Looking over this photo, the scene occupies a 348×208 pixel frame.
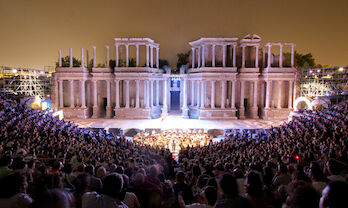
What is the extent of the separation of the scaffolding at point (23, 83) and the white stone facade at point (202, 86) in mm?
3487

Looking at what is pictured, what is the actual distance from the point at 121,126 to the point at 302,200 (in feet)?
104

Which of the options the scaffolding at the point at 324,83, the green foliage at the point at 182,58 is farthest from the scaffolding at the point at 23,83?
the scaffolding at the point at 324,83

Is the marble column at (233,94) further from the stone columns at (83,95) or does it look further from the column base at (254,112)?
the stone columns at (83,95)

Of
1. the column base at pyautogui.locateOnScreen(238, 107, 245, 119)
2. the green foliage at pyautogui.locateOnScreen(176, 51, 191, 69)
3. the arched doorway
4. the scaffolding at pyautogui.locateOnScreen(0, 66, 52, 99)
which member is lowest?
the column base at pyautogui.locateOnScreen(238, 107, 245, 119)

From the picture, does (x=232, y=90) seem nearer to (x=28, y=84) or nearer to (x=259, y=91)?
(x=259, y=91)

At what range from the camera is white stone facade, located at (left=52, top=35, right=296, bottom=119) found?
41625 mm

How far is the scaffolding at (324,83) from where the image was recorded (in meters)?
36.5

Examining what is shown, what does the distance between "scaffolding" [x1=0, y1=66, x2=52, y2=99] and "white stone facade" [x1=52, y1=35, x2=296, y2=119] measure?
11.4 ft

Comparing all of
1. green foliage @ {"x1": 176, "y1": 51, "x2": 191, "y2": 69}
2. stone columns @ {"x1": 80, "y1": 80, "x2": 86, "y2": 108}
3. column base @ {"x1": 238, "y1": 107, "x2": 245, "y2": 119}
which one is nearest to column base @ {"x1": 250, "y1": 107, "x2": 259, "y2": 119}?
column base @ {"x1": 238, "y1": 107, "x2": 245, "y2": 119}

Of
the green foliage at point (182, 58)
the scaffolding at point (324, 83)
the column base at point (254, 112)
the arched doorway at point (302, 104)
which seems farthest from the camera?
the green foliage at point (182, 58)

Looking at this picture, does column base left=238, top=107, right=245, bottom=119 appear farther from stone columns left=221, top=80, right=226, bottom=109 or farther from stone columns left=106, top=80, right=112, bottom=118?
stone columns left=106, top=80, right=112, bottom=118

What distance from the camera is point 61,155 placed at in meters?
12.2

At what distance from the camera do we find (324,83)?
4338 centimetres

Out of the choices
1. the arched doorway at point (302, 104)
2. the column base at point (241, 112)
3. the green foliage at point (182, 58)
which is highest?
the green foliage at point (182, 58)
